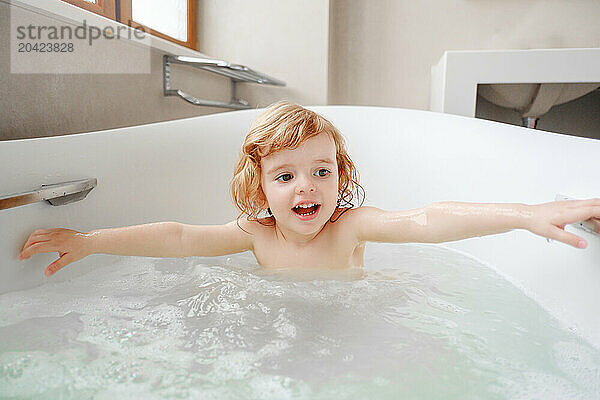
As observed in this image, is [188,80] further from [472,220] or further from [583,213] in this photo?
[583,213]

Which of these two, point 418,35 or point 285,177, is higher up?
point 418,35

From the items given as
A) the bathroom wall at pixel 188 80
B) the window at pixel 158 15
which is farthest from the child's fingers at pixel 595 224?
the window at pixel 158 15

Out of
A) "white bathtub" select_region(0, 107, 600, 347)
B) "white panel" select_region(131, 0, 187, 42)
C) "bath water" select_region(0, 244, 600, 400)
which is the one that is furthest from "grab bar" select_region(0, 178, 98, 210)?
"white panel" select_region(131, 0, 187, 42)

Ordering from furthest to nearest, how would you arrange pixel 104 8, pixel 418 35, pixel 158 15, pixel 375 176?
pixel 418 35 < pixel 158 15 < pixel 104 8 < pixel 375 176

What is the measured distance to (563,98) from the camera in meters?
2.03

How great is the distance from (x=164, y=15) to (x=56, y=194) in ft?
5.33

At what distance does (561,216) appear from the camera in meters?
0.72

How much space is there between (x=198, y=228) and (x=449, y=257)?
1.94 ft

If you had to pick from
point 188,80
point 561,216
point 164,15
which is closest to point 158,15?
point 164,15

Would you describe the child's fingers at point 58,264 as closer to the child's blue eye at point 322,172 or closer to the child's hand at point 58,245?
the child's hand at point 58,245

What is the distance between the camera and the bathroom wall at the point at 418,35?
245cm

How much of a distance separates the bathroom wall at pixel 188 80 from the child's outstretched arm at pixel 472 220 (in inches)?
28.0

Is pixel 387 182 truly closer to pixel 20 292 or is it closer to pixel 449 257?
pixel 449 257

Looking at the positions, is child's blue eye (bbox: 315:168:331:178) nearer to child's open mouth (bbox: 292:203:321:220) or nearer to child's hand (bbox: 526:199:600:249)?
child's open mouth (bbox: 292:203:321:220)
